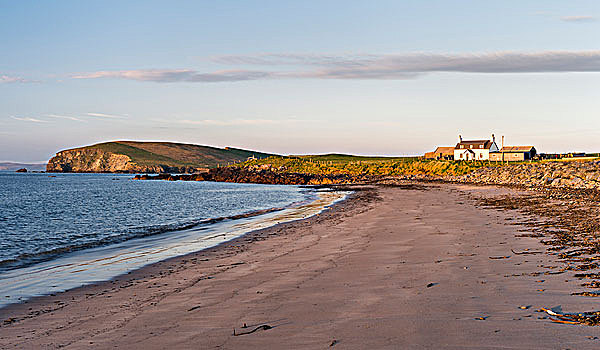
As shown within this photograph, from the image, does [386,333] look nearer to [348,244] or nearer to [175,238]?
[348,244]

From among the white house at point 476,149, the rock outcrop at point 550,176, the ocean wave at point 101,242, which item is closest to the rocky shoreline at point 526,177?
the rock outcrop at point 550,176

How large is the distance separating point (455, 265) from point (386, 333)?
18.0ft

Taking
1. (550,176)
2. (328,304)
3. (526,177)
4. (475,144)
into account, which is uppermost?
(475,144)

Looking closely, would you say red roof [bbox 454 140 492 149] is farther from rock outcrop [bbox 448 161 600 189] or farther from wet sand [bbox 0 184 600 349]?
wet sand [bbox 0 184 600 349]

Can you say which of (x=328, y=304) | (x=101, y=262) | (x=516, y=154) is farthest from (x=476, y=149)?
(x=328, y=304)

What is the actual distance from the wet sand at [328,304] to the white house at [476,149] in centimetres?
10518

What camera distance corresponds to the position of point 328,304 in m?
8.05

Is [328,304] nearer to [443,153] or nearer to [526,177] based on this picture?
[526,177]

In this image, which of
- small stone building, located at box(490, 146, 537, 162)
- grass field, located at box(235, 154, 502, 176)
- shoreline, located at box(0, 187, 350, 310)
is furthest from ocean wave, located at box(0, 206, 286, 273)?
small stone building, located at box(490, 146, 537, 162)

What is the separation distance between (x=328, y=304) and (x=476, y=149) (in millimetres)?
114927

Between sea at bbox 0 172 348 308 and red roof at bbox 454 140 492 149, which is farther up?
red roof at bbox 454 140 492 149

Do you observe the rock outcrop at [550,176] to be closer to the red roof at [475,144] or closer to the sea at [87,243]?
the sea at [87,243]

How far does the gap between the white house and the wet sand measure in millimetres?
105176

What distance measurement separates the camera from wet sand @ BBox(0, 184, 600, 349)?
6156mm
